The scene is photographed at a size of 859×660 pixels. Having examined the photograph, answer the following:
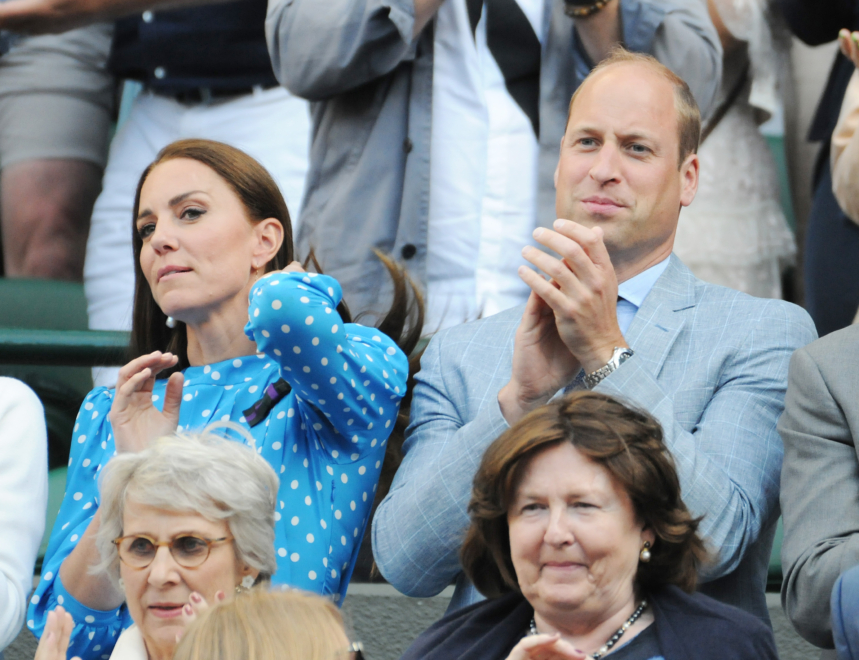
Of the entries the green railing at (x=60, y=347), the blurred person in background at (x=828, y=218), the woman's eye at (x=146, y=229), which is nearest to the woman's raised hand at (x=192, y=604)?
the woman's eye at (x=146, y=229)

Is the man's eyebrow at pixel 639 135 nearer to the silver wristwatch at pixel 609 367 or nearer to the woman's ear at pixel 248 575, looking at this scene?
the silver wristwatch at pixel 609 367

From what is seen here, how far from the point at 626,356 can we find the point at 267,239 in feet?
2.80

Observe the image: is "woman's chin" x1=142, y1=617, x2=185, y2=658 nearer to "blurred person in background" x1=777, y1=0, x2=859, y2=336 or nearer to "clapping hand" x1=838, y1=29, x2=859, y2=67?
"clapping hand" x1=838, y1=29, x2=859, y2=67

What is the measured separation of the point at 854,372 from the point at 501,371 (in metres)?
0.67

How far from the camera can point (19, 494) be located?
2.44 meters

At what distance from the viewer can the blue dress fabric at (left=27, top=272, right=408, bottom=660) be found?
7.16 ft

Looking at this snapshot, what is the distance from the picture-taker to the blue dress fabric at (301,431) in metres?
2.18

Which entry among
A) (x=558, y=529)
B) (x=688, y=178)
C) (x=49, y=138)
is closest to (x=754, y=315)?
(x=688, y=178)

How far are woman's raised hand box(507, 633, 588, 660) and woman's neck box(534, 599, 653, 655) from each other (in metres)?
0.15

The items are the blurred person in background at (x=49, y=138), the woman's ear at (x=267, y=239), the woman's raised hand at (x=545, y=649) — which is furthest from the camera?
the blurred person in background at (x=49, y=138)

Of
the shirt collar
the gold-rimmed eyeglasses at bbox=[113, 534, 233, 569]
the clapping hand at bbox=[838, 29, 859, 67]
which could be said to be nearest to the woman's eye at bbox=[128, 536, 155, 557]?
the gold-rimmed eyeglasses at bbox=[113, 534, 233, 569]

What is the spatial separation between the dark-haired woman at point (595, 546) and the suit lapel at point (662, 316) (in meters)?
0.35

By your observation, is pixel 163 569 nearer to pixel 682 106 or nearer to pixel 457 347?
pixel 457 347

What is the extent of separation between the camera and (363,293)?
→ 3363mm
